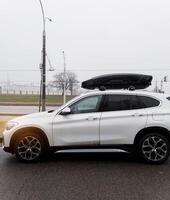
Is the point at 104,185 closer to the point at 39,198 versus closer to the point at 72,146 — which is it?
the point at 39,198

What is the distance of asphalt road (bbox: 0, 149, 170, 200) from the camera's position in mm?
5340

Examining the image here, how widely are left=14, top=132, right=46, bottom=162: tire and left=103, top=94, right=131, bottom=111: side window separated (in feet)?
5.24

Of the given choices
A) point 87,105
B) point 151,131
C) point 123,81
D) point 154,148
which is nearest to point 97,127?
point 87,105

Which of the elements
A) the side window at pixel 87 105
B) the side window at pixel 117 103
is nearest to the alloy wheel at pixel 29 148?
the side window at pixel 87 105

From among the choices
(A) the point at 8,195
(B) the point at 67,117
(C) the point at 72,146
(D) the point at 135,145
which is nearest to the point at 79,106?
(B) the point at 67,117

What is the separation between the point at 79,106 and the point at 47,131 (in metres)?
0.89

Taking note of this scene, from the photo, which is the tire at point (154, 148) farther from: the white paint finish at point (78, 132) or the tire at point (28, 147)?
the tire at point (28, 147)

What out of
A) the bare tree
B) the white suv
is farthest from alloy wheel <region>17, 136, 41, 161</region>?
the bare tree

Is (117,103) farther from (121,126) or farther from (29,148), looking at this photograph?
(29,148)

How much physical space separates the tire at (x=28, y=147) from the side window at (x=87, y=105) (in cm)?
97

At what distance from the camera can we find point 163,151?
24.8 feet

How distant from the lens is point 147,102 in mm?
A: 7816

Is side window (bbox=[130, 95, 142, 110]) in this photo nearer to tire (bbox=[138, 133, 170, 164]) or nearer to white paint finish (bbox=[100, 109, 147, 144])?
white paint finish (bbox=[100, 109, 147, 144])

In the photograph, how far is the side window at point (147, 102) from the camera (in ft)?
25.5
